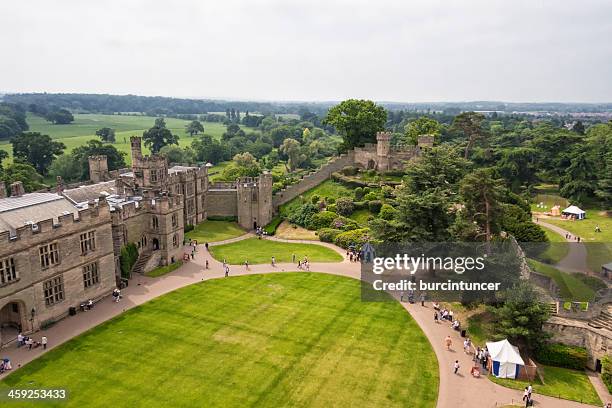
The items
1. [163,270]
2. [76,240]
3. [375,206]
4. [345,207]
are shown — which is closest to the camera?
[76,240]

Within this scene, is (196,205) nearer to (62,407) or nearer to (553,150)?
(62,407)

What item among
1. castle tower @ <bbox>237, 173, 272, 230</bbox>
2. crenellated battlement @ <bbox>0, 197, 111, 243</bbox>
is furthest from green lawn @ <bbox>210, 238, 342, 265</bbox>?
crenellated battlement @ <bbox>0, 197, 111, 243</bbox>

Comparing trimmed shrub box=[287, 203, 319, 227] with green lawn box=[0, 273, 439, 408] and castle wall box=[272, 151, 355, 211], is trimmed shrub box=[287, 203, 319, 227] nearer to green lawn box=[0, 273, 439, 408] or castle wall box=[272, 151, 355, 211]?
castle wall box=[272, 151, 355, 211]

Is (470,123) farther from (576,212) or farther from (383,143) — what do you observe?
(576,212)

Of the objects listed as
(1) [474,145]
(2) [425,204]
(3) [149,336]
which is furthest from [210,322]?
(1) [474,145]

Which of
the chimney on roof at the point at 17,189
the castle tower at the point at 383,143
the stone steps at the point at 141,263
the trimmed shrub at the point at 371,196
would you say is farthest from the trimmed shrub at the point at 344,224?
the chimney on roof at the point at 17,189

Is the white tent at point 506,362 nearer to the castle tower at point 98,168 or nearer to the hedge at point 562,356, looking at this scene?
the hedge at point 562,356

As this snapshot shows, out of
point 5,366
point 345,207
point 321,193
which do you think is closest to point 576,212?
point 345,207
